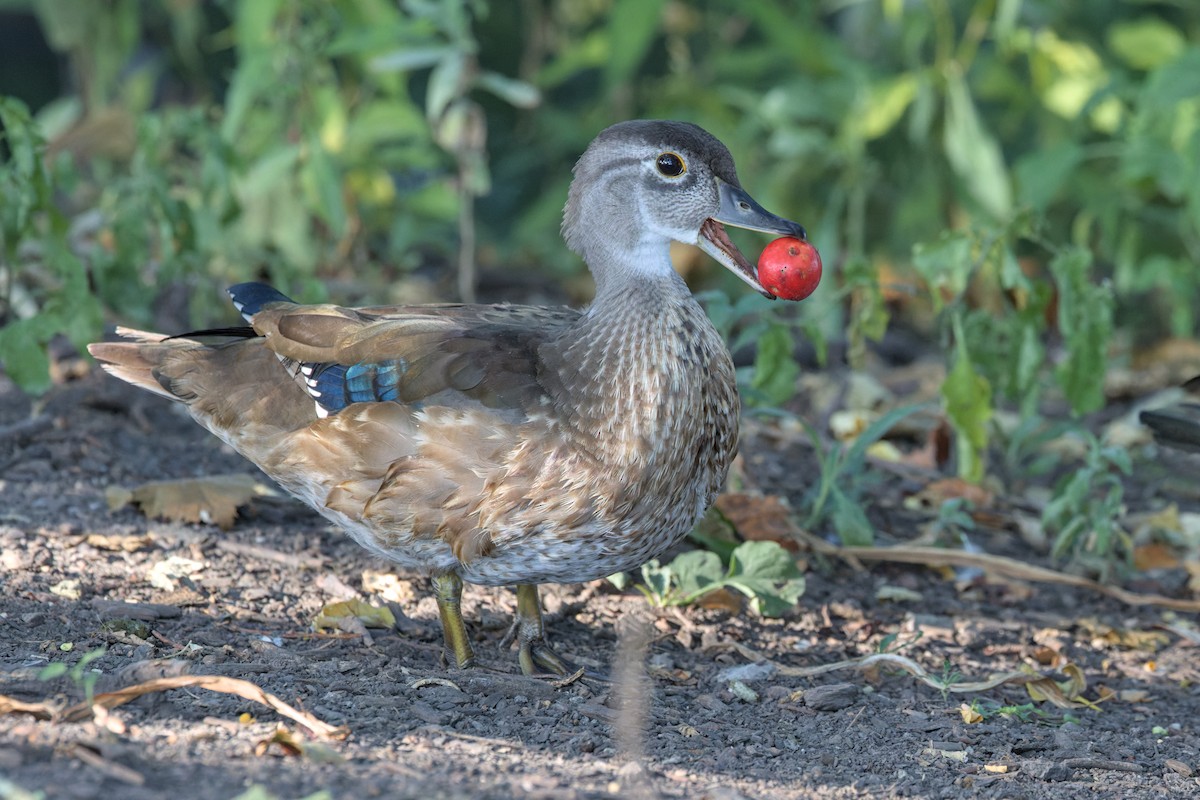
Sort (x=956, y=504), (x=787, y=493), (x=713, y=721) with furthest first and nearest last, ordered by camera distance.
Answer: (x=787, y=493) → (x=956, y=504) → (x=713, y=721)

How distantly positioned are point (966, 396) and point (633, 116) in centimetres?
334

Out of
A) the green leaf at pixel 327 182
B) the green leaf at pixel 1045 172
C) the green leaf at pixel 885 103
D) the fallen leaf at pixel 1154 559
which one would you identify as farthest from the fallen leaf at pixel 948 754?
the green leaf at pixel 885 103

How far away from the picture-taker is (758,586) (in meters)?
4.39

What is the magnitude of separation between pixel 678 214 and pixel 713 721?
1.36 m

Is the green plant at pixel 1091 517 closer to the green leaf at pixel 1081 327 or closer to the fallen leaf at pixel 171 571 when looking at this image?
the green leaf at pixel 1081 327

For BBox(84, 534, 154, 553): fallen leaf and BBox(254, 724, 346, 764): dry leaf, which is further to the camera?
BBox(84, 534, 154, 553): fallen leaf

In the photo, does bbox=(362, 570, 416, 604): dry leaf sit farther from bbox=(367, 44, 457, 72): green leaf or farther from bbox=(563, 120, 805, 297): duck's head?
bbox=(367, 44, 457, 72): green leaf

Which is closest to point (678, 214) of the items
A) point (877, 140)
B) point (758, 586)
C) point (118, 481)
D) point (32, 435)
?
point (758, 586)

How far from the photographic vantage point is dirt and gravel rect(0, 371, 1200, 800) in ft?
10.0

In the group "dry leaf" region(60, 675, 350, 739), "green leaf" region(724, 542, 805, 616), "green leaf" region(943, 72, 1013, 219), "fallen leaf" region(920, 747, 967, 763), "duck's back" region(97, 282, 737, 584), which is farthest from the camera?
"green leaf" region(943, 72, 1013, 219)

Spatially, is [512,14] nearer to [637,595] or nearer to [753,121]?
[753,121]

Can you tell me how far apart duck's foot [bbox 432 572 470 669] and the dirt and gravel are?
0.08 meters

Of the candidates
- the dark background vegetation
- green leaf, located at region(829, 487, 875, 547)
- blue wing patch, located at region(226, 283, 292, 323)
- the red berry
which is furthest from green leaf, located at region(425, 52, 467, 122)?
the red berry

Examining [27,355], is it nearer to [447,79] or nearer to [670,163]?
[447,79]
